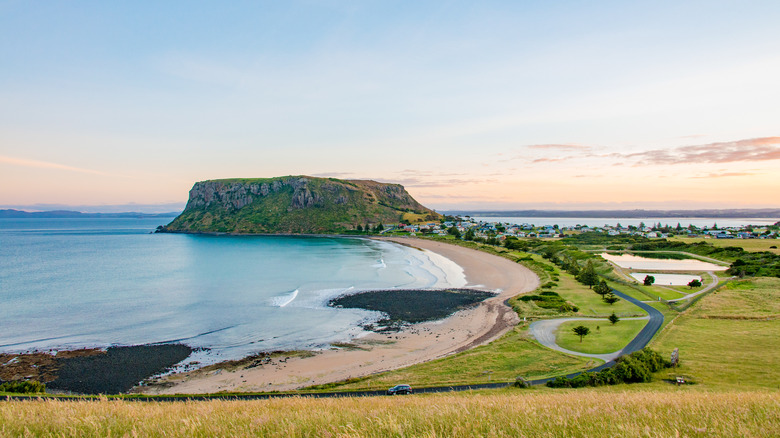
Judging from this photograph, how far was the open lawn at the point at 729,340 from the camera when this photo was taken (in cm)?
2103

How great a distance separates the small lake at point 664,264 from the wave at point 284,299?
2596 inches

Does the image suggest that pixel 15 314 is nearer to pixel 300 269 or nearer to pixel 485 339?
pixel 300 269

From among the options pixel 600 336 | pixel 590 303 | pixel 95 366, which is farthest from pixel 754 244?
pixel 95 366

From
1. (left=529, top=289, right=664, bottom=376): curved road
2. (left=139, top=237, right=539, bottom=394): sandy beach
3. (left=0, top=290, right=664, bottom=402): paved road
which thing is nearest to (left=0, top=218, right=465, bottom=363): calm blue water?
(left=139, top=237, right=539, bottom=394): sandy beach

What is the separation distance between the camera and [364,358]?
28.3 meters

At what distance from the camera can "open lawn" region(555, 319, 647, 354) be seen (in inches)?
1113

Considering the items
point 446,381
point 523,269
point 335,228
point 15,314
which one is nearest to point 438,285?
point 523,269

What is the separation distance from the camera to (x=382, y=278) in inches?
2491

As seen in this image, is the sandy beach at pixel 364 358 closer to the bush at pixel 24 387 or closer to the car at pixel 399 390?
the car at pixel 399 390

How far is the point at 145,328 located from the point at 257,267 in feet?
132

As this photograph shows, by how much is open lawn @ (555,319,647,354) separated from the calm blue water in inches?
707

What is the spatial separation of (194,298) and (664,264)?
91.0m

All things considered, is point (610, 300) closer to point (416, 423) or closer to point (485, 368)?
point (485, 368)

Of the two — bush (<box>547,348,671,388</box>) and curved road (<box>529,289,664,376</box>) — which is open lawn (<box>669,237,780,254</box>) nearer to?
curved road (<box>529,289,664,376</box>)
